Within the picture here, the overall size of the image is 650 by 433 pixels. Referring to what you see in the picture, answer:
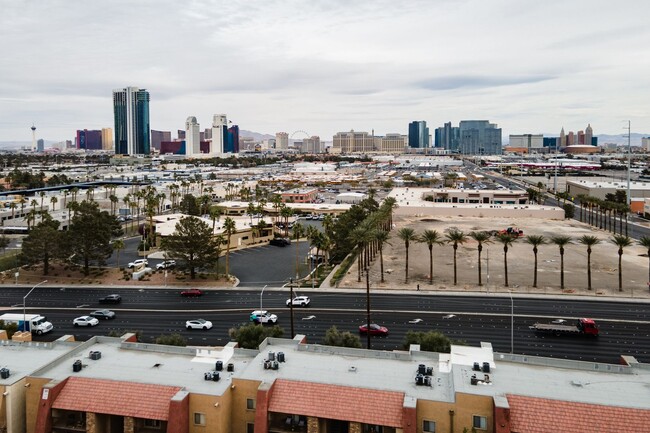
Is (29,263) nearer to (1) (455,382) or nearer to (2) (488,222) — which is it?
(1) (455,382)

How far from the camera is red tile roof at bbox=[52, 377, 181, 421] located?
23.4m

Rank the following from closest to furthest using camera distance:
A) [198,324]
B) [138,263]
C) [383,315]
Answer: [198,324], [383,315], [138,263]

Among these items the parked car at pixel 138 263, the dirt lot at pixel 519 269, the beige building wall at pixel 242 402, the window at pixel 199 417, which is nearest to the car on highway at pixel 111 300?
the parked car at pixel 138 263

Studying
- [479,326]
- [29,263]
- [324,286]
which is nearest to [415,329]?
[479,326]

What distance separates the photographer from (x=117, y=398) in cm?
2400

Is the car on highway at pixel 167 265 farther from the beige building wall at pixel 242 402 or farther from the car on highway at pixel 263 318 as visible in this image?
the beige building wall at pixel 242 402

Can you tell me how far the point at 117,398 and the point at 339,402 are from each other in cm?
972

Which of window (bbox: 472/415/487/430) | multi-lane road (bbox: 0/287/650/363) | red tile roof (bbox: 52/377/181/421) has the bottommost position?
multi-lane road (bbox: 0/287/650/363)

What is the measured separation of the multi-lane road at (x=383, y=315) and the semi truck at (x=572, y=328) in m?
0.66

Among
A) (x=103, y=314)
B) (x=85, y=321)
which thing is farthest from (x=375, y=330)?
(x=85, y=321)

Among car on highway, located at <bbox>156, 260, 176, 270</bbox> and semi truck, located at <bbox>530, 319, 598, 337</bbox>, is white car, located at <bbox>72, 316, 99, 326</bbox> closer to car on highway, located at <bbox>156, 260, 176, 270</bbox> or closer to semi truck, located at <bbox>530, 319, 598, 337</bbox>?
car on highway, located at <bbox>156, 260, 176, 270</bbox>

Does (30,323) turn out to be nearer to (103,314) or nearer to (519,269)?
(103,314)

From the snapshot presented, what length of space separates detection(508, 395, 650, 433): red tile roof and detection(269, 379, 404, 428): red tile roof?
478cm

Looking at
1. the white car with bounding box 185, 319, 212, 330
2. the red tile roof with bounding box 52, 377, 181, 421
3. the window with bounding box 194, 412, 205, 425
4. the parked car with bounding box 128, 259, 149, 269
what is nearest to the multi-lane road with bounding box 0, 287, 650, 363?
the white car with bounding box 185, 319, 212, 330
